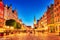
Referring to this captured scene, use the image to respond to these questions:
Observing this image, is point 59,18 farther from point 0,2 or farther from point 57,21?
point 0,2

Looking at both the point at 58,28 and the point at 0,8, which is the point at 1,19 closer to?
the point at 0,8

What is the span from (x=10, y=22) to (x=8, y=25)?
1676mm

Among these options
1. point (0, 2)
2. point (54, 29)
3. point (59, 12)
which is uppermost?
point (0, 2)

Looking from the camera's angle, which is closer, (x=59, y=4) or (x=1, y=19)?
(x=59, y=4)

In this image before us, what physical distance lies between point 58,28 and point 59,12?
4.75m

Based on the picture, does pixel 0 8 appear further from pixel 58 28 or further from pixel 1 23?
pixel 58 28

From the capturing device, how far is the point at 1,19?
182ft

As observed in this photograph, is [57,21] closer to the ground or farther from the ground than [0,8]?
closer to the ground

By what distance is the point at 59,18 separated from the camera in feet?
167

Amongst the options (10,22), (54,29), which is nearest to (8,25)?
(10,22)

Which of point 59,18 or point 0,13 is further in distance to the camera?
point 0,13

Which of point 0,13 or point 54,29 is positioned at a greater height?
point 0,13

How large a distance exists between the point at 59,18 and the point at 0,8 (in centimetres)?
1844

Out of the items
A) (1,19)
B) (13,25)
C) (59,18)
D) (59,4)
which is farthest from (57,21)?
(1,19)
